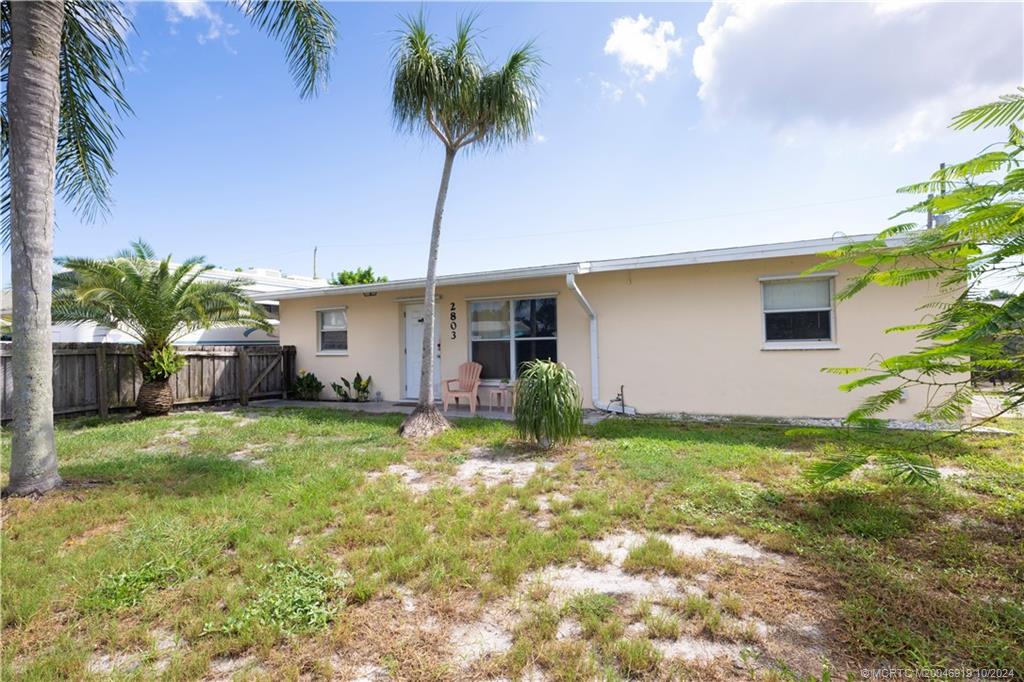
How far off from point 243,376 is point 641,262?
29.3ft

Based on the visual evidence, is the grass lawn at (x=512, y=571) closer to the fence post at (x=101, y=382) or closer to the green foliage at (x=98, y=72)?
the green foliage at (x=98, y=72)

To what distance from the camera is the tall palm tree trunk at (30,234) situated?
3.92 meters

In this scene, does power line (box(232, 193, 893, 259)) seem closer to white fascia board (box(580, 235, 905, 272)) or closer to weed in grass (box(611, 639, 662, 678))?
white fascia board (box(580, 235, 905, 272))

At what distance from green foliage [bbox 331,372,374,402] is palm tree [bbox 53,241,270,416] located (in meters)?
2.85

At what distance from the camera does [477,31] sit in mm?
6387

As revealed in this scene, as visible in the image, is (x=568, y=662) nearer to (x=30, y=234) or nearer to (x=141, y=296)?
(x=30, y=234)

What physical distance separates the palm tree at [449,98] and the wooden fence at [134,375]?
19.5 feet

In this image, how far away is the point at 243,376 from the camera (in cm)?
1048

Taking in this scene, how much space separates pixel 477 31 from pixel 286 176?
7941 mm

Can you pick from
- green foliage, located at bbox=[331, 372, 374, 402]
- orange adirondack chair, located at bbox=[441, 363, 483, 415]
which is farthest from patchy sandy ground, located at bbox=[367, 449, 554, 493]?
green foliage, located at bbox=[331, 372, 374, 402]

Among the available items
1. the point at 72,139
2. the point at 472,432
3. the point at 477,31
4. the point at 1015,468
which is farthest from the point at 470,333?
the point at 1015,468

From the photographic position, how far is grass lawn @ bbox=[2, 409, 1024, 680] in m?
1.99

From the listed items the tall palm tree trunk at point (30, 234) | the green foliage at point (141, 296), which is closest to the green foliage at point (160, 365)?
the green foliage at point (141, 296)

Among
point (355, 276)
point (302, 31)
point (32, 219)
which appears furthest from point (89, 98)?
point (355, 276)
